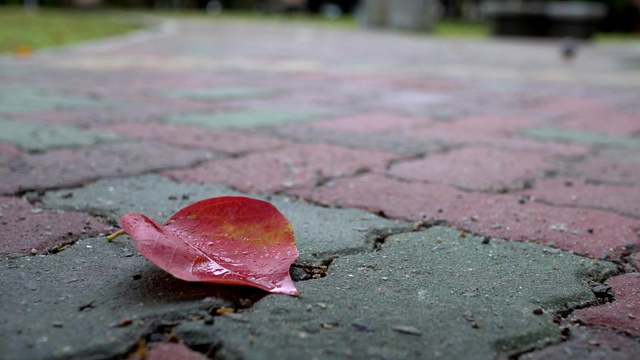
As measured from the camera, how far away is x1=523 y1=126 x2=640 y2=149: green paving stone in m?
2.48

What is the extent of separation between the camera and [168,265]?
930 mm

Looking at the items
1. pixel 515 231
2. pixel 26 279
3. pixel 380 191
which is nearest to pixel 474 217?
pixel 515 231

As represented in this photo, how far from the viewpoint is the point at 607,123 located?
2986mm

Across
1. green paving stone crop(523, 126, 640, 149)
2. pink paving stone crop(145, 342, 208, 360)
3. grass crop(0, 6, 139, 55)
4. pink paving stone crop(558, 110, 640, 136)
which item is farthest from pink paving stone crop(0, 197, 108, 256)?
grass crop(0, 6, 139, 55)

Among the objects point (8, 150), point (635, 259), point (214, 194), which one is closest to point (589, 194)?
point (635, 259)

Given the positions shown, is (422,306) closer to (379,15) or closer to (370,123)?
(370,123)

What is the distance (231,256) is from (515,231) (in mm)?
618

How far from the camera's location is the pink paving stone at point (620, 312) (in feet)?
3.01

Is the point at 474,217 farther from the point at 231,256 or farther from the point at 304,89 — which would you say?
the point at 304,89

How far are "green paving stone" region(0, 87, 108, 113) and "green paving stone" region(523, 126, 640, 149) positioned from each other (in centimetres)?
187

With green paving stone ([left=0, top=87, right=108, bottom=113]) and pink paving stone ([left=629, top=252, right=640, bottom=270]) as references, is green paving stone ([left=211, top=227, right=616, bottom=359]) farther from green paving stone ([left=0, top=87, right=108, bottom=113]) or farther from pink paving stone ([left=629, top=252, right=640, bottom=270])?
green paving stone ([left=0, top=87, right=108, bottom=113])

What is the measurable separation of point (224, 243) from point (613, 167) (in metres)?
1.45

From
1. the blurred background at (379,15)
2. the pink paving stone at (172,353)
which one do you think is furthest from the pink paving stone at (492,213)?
the blurred background at (379,15)

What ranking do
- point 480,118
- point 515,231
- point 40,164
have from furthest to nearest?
1. point 480,118
2. point 40,164
3. point 515,231
